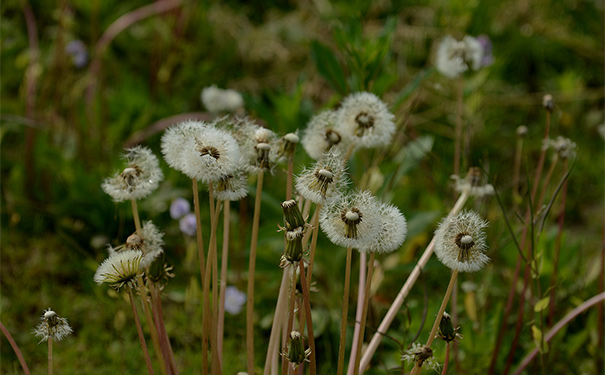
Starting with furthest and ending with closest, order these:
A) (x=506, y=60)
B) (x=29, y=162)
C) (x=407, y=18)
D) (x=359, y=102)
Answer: (x=407, y=18) → (x=506, y=60) → (x=29, y=162) → (x=359, y=102)

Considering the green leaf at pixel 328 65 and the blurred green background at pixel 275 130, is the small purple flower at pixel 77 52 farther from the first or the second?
the green leaf at pixel 328 65

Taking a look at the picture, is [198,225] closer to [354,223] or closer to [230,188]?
[230,188]

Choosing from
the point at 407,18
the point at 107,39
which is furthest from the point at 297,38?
the point at 107,39

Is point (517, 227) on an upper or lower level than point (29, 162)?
lower

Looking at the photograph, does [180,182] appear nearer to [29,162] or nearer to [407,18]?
[29,162]

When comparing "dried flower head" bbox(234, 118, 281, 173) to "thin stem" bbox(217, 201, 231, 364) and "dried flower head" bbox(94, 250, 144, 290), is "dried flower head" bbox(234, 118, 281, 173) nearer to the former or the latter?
"thin stem" bbox(217, 201, 231, 364)

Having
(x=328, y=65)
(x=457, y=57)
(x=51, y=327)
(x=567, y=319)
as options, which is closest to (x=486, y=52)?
(x=457, y=57)

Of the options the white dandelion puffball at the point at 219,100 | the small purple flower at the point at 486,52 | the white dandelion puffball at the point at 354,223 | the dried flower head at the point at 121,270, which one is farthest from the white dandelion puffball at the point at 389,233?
the small purple flower at the point at 486,52
